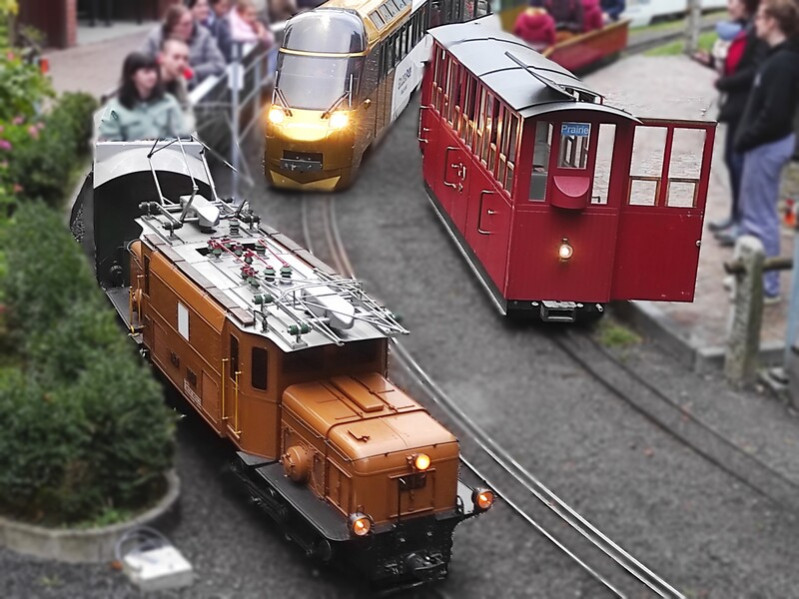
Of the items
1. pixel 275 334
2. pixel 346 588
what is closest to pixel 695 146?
pixel 275 334

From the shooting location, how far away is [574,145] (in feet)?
28.5

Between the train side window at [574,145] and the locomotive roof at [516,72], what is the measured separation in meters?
0.21

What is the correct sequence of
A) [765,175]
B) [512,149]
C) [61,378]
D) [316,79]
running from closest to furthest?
1. [316,79]
2. [512,149]
3. [765,175]
4. [61,378]

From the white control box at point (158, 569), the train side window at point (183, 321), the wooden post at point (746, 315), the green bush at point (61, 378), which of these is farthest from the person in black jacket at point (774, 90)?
the white control box at point (158, 569)

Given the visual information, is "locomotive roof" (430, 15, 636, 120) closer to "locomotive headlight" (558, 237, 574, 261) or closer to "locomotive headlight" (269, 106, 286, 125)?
"locomotive headlight" (558, 237, 574, 261)

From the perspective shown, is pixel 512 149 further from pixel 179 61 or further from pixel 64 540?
pixel 64 540

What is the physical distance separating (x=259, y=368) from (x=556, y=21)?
405 cm

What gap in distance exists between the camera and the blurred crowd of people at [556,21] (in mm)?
11586

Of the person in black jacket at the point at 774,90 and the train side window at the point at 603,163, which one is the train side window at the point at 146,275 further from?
the person in black jacket at the point at 774,90

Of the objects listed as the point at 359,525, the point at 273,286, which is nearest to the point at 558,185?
the point at 273,286

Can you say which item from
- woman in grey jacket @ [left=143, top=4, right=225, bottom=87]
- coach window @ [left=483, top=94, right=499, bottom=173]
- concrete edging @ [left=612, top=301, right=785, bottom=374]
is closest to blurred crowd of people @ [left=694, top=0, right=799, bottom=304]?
coach window @ [left=483, top=94, right=499, bottom=173]

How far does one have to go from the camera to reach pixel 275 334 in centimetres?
964

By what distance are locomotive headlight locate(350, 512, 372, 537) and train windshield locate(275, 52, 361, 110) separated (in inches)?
122

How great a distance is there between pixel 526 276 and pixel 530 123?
4.20 feet
